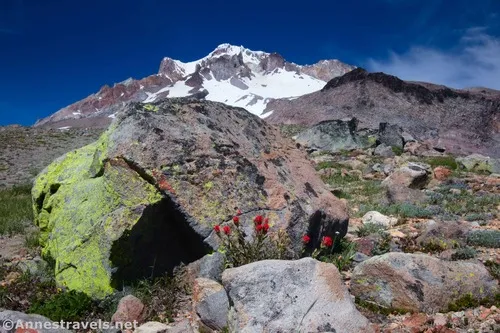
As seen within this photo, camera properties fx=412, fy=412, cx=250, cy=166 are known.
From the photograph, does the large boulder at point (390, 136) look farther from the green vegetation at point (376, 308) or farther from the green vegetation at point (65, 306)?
the green vegetation at point (65, 306)

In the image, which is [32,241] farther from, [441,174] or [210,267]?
[441,174]

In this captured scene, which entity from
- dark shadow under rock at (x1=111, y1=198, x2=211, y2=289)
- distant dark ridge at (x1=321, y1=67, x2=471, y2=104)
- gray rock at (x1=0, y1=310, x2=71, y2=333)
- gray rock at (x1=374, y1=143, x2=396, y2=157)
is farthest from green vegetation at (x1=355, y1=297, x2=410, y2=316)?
distant dark ridge at (x1=321, y1=67, x2=471, y2=104)

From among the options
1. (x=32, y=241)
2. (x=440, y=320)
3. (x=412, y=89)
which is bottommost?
(x=440, y=320)

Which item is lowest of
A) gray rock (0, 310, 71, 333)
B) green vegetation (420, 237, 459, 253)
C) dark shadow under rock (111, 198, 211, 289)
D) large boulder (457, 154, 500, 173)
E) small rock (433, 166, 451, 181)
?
green vegetation (420, 237, 459, 253)

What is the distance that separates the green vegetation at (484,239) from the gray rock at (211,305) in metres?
4.70

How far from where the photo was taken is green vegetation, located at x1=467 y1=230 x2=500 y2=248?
6.73 m

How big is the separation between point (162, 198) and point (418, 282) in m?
3.19

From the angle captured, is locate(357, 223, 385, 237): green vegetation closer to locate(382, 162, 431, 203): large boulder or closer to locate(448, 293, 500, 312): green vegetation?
locate(448, 293, 500, 312): green vegetation

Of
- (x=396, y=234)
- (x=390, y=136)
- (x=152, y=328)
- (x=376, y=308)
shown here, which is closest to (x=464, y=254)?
(x=396, y=234)

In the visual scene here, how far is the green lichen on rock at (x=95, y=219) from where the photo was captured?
4.92 metres

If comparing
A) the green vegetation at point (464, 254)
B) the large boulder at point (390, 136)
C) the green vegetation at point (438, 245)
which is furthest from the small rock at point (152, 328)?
the large boulder at point (390, 136)

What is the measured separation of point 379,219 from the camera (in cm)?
902

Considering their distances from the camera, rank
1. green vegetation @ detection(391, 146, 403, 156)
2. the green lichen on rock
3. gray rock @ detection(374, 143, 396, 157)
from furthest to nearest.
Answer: green vegetation @ detection(391, 146, 403, 156) < gray rock @ detection(374, 143, 396, 157) < the green lichen on rock

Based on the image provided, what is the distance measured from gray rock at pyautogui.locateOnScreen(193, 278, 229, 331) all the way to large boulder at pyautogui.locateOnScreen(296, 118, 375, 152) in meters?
25.3
